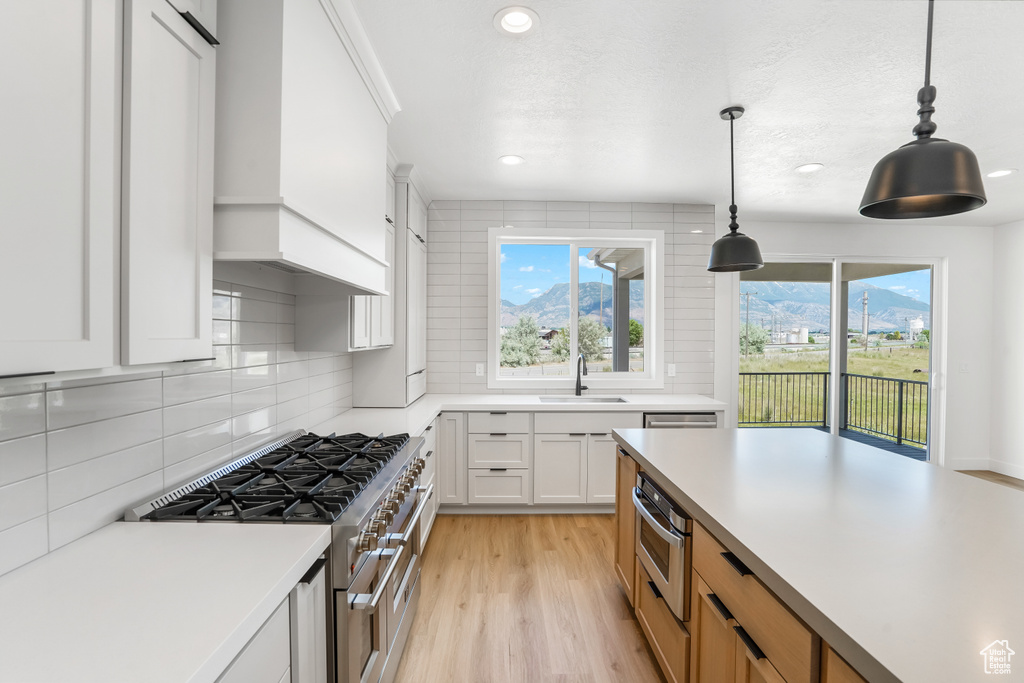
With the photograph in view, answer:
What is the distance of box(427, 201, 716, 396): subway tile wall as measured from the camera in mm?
4199

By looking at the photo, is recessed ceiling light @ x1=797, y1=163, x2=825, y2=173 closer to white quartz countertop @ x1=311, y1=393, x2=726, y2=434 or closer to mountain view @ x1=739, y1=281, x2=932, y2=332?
mountain view @ x1=739, y1=281, x2=932, y2=332

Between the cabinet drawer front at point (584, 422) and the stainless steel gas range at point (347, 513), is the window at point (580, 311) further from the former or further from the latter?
the stainless steel gas range at point (347, 513)

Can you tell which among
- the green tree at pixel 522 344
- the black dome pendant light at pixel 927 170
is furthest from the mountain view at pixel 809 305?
the black dome pendant light at pixel 927 170

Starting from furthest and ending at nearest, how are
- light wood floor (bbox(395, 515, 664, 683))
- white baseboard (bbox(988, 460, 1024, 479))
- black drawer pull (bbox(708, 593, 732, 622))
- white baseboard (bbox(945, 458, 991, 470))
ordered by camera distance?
white baseboard (bbox(945, 458, 991, 470)), white baseboard (bbox(988, 460, 1024, 479)), light wood floor (bbox(395, 515, 664, 683)), black drawer pull (bbox(708, 593, 732, 622))

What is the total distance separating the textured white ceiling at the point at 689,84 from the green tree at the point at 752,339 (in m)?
1.70

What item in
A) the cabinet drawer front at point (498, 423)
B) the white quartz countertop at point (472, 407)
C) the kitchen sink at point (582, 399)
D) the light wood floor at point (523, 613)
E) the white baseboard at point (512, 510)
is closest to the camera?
the light wood floor at point (523, 613)

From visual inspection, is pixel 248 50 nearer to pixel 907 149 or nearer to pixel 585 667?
pixel 907 149

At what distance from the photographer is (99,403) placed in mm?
1248

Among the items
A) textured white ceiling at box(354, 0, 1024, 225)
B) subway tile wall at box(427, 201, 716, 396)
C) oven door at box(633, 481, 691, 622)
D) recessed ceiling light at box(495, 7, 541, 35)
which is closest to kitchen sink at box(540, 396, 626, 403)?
subway tile wall at box(427, 201, 716, 396)

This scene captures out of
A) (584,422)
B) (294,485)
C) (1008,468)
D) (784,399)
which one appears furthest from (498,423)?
(1008,468)

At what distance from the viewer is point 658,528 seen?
179cm

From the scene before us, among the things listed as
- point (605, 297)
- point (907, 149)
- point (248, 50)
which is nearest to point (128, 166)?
point (248, 50)

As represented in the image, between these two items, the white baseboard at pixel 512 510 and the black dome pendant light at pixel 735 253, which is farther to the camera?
the white baseboard at pixel 512 510

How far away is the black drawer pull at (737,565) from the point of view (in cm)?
121
